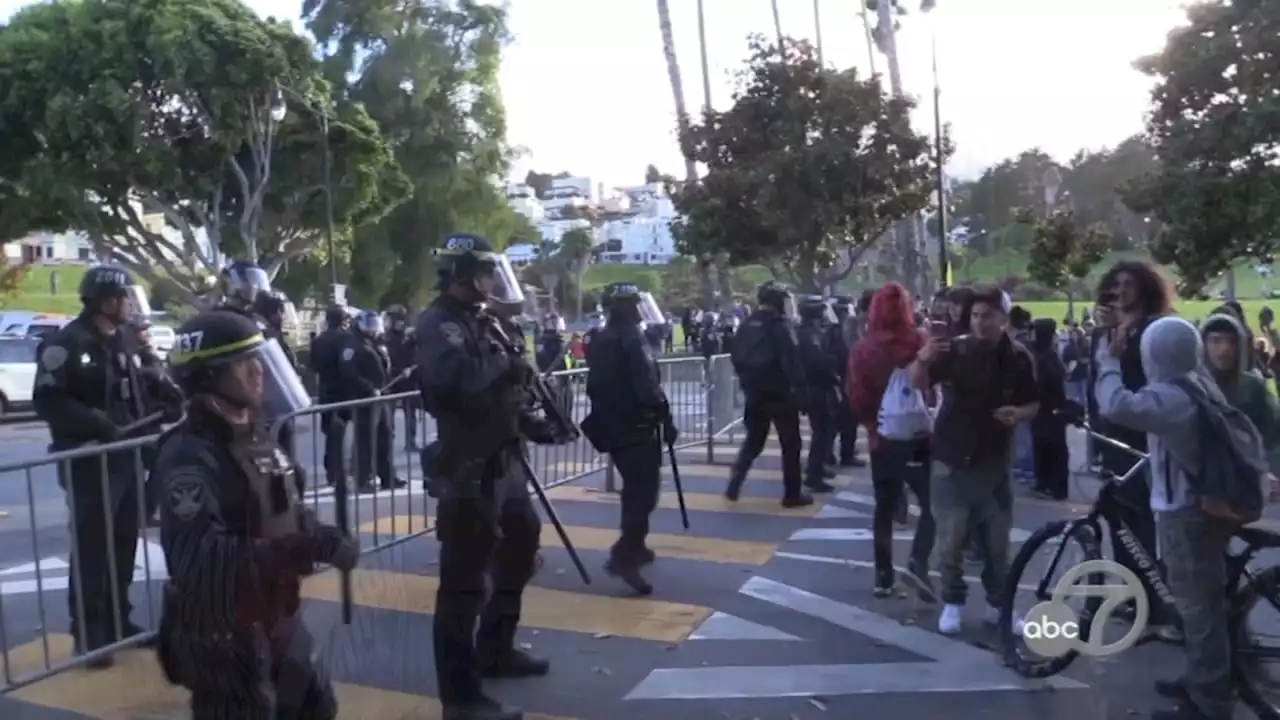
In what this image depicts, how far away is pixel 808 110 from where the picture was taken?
22.6 metres

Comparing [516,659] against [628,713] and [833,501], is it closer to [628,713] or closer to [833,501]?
[628,713]

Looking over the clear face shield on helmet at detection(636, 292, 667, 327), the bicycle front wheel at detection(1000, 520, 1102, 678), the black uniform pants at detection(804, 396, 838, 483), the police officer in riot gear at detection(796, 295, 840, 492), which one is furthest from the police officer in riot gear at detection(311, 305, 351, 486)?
the bicycle front wheel at detection(1000, 520, 1102, 678)

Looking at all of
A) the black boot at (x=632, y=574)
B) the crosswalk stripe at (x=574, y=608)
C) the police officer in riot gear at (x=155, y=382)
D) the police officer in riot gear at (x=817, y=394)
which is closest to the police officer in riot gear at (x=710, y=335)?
the police officer in riot gear at (x=817, y=394)

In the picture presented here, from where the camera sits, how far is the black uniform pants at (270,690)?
3.36 m

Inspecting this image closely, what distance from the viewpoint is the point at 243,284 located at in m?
9.05

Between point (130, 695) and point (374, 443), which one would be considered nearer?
point (130, 695)

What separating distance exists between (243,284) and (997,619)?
17.4 ft

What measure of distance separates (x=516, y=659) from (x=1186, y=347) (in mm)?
3299

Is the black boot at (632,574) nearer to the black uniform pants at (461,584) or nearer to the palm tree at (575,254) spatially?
the black uniform pants at (461,584)

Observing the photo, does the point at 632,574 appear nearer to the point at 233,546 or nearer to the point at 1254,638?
the point at 1254,638

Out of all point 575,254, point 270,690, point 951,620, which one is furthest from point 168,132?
point 575,254

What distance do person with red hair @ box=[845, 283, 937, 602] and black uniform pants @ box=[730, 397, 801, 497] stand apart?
2.81 metres

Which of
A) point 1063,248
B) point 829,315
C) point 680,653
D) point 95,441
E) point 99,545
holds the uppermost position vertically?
point 1063,248

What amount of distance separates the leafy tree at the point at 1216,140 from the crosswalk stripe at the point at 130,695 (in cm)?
1288
